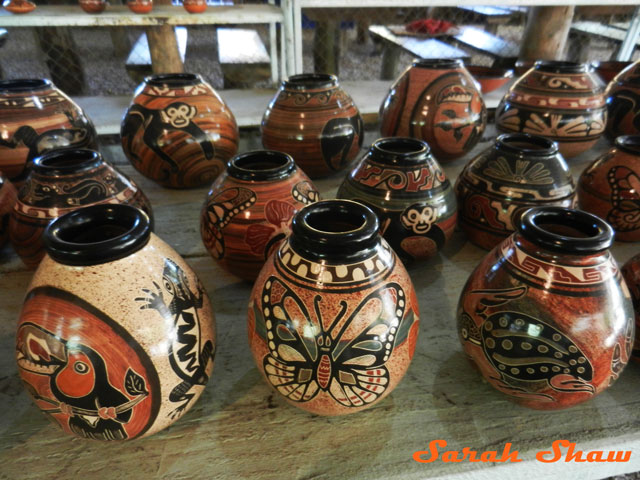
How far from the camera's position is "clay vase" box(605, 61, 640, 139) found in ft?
5.72

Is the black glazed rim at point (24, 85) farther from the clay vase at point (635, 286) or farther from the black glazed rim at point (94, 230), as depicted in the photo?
the clay vase at point (635, 286)

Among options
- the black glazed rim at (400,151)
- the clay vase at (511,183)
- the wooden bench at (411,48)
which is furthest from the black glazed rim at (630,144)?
the wooden bench at (411,48)

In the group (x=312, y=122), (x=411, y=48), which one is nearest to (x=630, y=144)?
(x=312, y=122)

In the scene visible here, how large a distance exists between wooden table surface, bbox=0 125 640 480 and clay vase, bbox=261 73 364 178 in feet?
2.44

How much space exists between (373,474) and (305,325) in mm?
264

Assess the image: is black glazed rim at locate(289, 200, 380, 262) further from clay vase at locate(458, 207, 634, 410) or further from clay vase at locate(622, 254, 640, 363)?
clay vase at locate(622, 254, 640, 363)

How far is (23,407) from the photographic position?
822 millimetres

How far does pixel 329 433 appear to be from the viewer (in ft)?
2.61

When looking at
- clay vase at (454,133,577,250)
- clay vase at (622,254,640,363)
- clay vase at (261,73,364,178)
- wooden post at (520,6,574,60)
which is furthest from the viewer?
wooden post at (520,6,574,60)

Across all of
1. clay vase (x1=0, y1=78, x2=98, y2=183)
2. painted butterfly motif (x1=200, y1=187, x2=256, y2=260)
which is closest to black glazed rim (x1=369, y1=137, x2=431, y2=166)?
painted butterfly motif (x1=200, y1=187, x2=256, y2=260)

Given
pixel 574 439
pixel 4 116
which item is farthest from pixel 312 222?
pixel 4 116

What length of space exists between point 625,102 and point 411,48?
2433mm

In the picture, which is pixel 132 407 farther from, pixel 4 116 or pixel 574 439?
pixel 4 116

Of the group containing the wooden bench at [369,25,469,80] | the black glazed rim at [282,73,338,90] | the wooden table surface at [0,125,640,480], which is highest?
the black glazed rim at [282,73,338,90]
